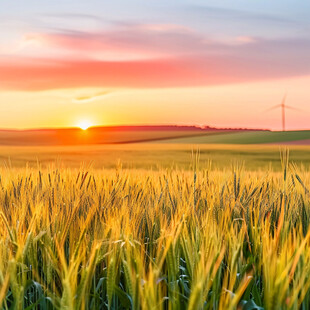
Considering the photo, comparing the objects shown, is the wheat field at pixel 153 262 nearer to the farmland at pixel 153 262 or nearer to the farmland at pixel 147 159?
the farmland at pixel 153 262

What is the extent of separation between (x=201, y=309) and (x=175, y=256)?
1.10 feet

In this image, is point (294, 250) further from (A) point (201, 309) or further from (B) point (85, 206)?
(B) point (85, 206)

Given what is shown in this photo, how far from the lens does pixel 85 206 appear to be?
2670 mm

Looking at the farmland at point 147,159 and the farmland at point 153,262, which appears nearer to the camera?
the farmland at point 153,262

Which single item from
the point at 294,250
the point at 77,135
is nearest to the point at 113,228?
the point at 294,250

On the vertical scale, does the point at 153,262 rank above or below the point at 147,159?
above

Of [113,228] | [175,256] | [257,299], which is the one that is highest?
[113,228]

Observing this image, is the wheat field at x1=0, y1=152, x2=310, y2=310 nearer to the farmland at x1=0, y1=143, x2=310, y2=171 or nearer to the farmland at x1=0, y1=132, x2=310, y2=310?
the farmland at x1=0, y1=132, x2=310, y2=310

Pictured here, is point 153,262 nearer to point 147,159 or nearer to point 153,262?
point 153,262

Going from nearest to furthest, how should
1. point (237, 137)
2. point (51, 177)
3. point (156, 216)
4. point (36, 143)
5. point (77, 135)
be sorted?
point (156, 216) → point (51, 177) → point (237, 137) → point (36, 143) → point (77, 135)

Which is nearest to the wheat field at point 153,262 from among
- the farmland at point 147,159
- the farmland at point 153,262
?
the farmland at point 153,262

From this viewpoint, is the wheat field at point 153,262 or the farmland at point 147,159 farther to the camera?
the farmland at point 147,159

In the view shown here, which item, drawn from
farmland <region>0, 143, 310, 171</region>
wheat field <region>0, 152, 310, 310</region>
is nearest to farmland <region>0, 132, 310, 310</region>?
wheat field <region>0, 152, 310, 310</region>

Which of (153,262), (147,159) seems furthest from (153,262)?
(147,159)
